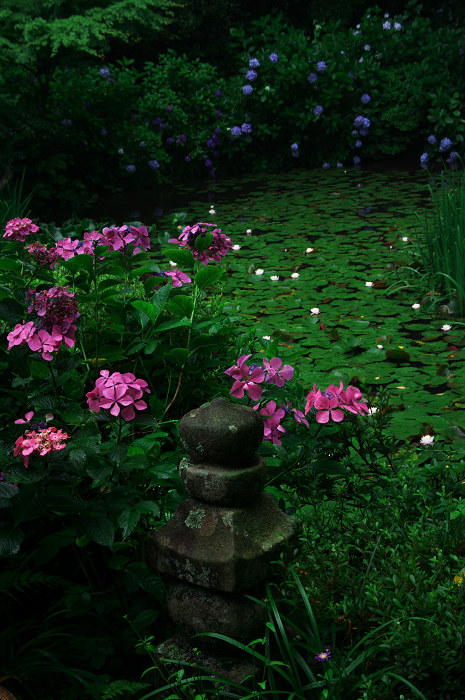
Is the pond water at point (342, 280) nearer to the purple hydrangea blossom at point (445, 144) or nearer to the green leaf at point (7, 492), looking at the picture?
the purple hydrangea blossom at point (445, 144)

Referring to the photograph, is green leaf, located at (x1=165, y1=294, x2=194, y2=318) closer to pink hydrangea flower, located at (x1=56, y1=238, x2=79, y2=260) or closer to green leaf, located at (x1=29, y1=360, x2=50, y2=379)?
pink hydrangea flower, located at (x1=56, y1=238, x2=79, y2=260)

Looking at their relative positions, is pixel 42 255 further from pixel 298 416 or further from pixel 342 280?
pixel 342 280

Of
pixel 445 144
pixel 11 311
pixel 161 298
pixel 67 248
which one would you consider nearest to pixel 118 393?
pixel 11 311

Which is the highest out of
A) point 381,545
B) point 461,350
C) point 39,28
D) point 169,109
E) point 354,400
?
point 39,28

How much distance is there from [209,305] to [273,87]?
19.2ft

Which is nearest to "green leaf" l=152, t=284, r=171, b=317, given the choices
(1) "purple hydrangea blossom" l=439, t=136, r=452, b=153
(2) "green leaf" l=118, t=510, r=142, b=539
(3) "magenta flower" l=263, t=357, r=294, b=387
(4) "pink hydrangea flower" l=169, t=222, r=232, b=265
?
(4) "pink hydrangea flower" l=169, t=222, r=232, b=265

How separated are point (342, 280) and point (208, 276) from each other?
2335mm

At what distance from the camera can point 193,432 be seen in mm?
1217

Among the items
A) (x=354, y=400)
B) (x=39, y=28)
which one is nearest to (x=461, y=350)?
(x=354, y=400)

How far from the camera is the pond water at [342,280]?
276 centimetres

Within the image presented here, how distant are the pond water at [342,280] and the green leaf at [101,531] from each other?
0.80 meters

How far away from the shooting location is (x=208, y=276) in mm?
1887

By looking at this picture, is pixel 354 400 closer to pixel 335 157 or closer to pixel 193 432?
pixel 193 432

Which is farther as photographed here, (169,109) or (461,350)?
(169,109)
